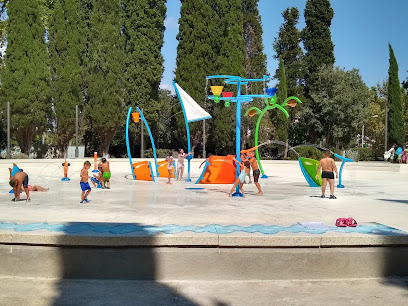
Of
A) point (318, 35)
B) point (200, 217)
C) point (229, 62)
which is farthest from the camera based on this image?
point (318, 35)

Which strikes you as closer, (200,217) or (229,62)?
(200,217)

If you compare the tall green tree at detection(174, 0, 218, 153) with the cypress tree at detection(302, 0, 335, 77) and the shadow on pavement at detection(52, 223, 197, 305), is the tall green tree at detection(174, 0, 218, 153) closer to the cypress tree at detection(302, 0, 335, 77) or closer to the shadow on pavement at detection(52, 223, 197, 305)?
the cypress tree at detection(302, 0, 335, 77)

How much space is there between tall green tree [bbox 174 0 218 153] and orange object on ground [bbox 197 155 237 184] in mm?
25901

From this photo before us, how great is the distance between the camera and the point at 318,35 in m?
45.9

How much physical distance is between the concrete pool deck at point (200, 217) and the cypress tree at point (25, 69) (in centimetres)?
2447

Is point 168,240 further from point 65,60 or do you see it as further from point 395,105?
point 395,105

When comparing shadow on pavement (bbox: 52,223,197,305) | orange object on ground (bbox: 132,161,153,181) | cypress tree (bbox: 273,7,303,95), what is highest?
cypress tree (bbox: 273,7,303,95)

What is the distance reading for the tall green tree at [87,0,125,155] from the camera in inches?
1693

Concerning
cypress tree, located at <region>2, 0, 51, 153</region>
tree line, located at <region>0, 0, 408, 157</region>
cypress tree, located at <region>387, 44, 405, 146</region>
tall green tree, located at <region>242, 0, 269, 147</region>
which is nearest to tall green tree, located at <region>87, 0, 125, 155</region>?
tree line, located at <region>0, 0, 408, 157</region>

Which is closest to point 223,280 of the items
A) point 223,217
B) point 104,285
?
point 104,285

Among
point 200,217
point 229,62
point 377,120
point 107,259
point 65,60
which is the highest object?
point 229,62

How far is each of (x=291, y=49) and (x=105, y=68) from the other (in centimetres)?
1910

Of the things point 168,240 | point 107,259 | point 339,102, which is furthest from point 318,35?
point 107,259

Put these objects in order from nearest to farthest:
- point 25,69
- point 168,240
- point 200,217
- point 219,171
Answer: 1. point 168,240
2. point 200,217
3. point 219,171
4. point 25,69
